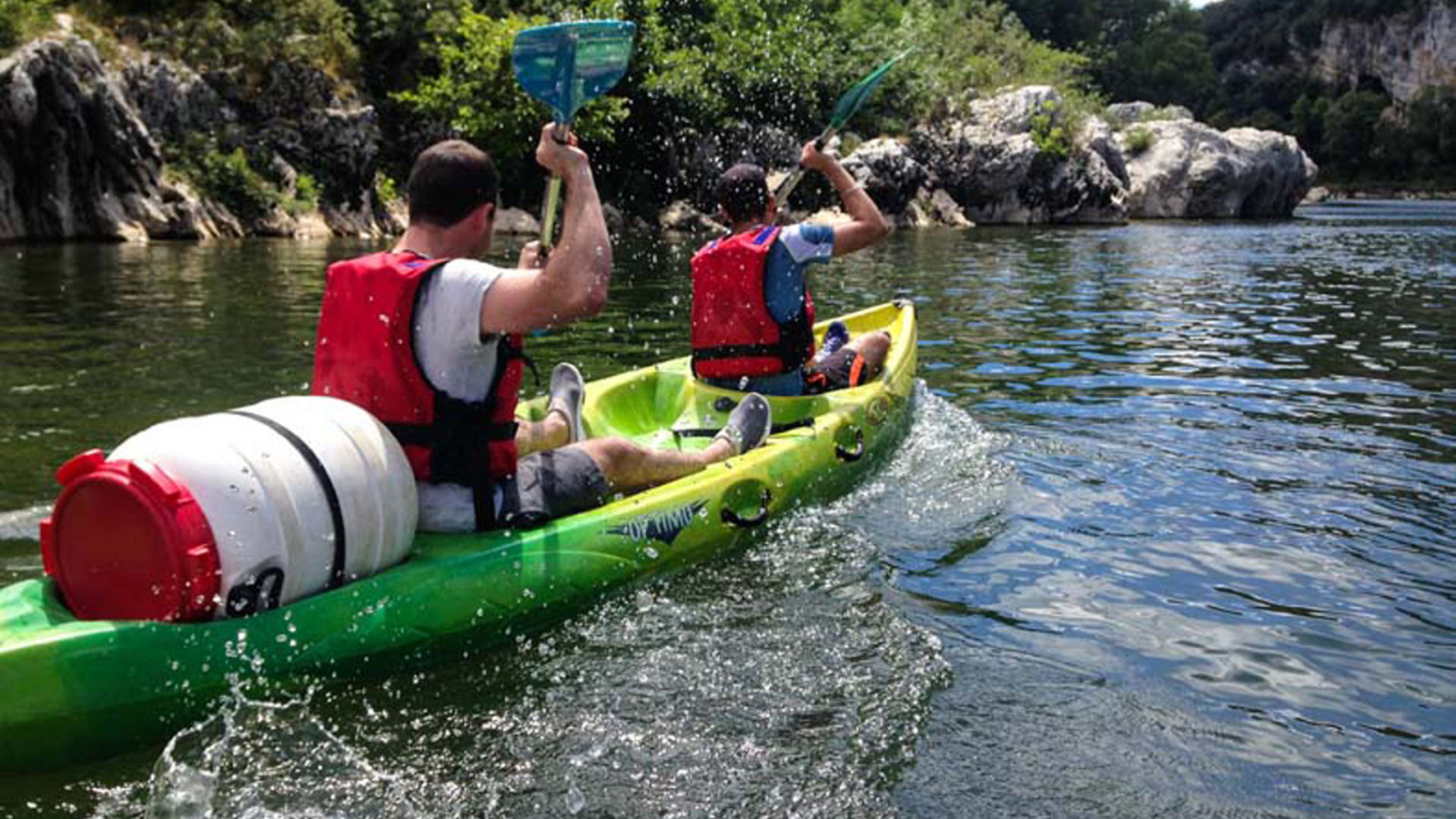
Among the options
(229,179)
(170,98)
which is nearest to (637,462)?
(229,179)

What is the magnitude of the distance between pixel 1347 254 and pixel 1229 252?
215 centimetres

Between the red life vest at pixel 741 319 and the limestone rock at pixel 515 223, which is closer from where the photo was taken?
the red life vest at pixel 741 319

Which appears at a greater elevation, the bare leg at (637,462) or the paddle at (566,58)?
the paddle at (566,58)

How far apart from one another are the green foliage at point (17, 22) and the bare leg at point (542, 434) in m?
18.7

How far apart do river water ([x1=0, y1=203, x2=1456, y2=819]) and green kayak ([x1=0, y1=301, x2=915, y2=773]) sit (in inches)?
4.1

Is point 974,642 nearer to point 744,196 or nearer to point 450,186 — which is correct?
point 450,186

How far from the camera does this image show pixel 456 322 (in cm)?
386

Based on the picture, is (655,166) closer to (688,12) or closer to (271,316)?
(688,12)

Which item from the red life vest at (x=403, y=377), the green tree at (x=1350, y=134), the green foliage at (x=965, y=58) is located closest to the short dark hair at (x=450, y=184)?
the red life vest at (x=403, y=377)

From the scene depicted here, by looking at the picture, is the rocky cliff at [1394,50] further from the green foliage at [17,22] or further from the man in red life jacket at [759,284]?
the man in red life jacket at [759,284]

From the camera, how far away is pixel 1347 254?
23.0 metres

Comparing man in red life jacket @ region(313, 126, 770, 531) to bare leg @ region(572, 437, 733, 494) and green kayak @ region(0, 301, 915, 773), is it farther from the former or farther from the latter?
bare leg @ region(572, 437, 733, 494)

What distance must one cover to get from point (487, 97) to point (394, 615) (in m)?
25.9

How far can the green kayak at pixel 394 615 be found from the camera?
3.29 m
